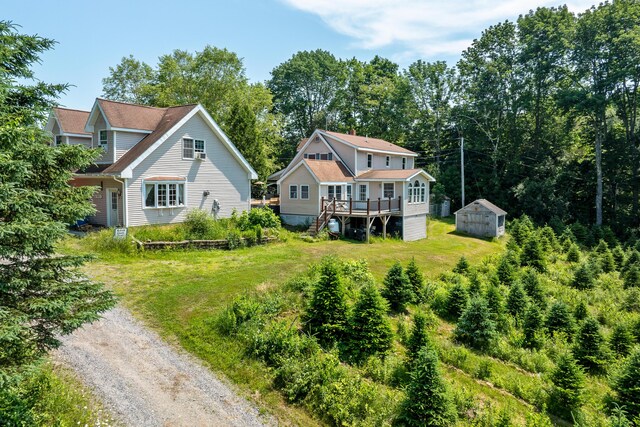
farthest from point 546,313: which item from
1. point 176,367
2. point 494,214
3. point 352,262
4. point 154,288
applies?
point 494,214

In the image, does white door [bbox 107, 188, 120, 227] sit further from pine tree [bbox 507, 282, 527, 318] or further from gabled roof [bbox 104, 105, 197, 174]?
pine tree [bbox 507, 282, 527, 318]

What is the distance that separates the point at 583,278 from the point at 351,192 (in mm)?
15575

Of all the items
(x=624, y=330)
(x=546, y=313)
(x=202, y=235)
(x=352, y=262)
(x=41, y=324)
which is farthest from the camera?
(x=202, y=235)

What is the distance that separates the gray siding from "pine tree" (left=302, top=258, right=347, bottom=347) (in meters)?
16.7

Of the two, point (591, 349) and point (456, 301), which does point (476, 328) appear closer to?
point (456, 301)

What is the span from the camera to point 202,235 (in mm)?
20250

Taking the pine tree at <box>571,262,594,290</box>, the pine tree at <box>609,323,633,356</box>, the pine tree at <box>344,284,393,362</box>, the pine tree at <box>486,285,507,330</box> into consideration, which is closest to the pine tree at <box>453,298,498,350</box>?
the pine tree at <box>486,285,507,330</box>

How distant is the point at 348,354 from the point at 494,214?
24386 millimetres

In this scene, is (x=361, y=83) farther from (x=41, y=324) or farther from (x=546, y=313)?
(x=41, y=324)

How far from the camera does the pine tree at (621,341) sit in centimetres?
1201

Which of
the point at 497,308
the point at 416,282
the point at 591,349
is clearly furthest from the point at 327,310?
the point at 591,349

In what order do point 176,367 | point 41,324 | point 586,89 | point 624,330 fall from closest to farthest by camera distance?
point 41,324
point 176,367
point 624,330
point 586,89

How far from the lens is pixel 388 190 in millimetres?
29281

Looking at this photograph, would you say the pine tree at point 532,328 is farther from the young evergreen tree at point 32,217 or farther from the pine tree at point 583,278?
the young evergreen tree at point 32,217
